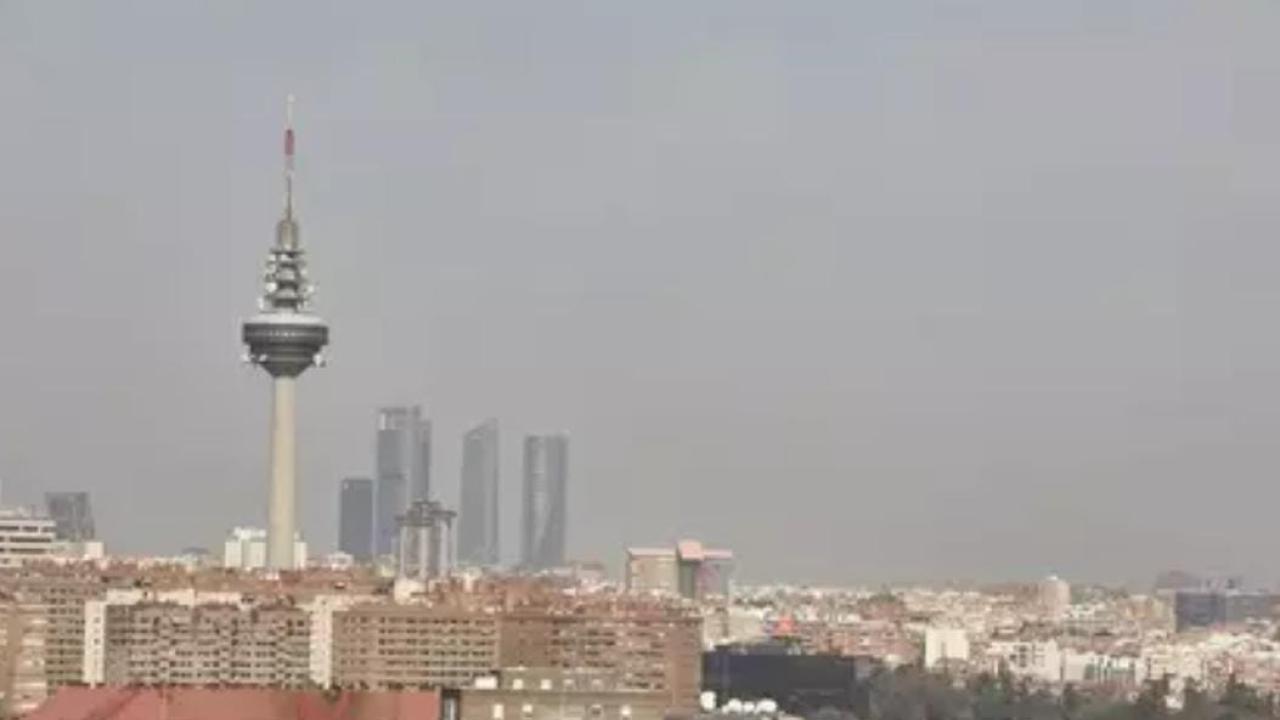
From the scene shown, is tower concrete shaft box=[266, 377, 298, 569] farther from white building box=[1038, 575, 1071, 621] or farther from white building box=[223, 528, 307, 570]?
white building box=[1038, 575, 1071, 621]

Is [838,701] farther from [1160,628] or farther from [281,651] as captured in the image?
[1160,628]

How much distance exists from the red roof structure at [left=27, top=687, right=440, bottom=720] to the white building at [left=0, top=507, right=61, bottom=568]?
6961 centimetres

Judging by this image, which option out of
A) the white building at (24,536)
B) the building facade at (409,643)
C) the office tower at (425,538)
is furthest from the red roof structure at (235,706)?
the office tower at (425,538)

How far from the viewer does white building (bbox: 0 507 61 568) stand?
119438mm

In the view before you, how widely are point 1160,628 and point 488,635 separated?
3110 inches

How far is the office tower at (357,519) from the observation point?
186m

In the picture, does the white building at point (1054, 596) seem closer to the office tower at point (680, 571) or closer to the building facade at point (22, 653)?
the office tower at point (680, 571)

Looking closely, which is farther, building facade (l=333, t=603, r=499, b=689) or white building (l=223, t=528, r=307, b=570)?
white building (l=223, t=528, r=307, b=570)

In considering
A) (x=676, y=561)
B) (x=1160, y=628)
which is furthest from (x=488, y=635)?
(x=1160, y=628)

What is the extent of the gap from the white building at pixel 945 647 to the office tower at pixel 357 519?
58494mm

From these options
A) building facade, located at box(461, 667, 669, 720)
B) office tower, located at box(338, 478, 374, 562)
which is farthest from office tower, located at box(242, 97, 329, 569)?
office tower, located at box(338, 478, 374, 562)

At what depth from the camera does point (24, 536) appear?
123 meters

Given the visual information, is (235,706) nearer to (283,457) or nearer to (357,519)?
(283,457)

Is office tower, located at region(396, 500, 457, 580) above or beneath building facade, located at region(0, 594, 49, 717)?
above
